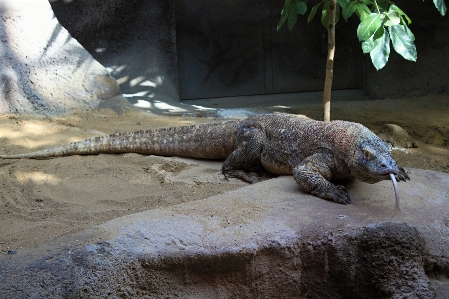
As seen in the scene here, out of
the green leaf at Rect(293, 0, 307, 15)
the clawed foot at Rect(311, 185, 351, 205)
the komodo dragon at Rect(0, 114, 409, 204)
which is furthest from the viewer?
the green leaf at Rect(293, 0, 307, 15)

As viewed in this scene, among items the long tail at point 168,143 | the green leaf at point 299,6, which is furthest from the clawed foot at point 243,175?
the green leaf at point 299,6

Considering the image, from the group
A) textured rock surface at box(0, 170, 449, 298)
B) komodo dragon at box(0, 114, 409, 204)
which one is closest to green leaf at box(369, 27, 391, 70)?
komodo dragon at box(0, 114, 409, 204)

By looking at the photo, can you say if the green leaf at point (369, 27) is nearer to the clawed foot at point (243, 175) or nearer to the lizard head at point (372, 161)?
the lizard head at point (372, 161)

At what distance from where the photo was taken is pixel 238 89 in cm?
1097

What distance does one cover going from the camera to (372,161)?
3805mm

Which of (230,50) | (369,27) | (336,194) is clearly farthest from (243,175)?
(230,50)

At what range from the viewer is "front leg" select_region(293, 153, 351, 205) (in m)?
3.91

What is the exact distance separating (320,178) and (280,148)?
3.43 feet

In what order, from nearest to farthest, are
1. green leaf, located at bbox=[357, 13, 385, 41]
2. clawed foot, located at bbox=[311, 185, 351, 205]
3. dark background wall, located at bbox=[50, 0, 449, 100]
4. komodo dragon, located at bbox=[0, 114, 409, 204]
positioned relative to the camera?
Answer: clawed foot, located at bbox=[311, 185, 351, 205] → komodo dragon, located at bbox=[0, 114, 409, 204] → green leaf, located at bbox=[357, 13, 385, 41] → dark background wall, located at bbox=[50, 0, 449, 100]

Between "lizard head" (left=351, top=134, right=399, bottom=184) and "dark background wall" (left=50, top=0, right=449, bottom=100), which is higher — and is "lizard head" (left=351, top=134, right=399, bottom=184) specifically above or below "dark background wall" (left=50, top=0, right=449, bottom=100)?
below

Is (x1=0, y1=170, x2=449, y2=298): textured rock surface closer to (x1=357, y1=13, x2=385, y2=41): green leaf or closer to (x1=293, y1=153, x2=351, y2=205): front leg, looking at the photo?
(x1=293, y1=153, x2=351, y2=205): front leg

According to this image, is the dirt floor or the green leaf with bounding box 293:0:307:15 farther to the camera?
the green leaf with bounding box 293:0:307:15

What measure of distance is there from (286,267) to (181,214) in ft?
2.78

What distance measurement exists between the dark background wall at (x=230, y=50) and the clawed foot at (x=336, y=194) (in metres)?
6.55
